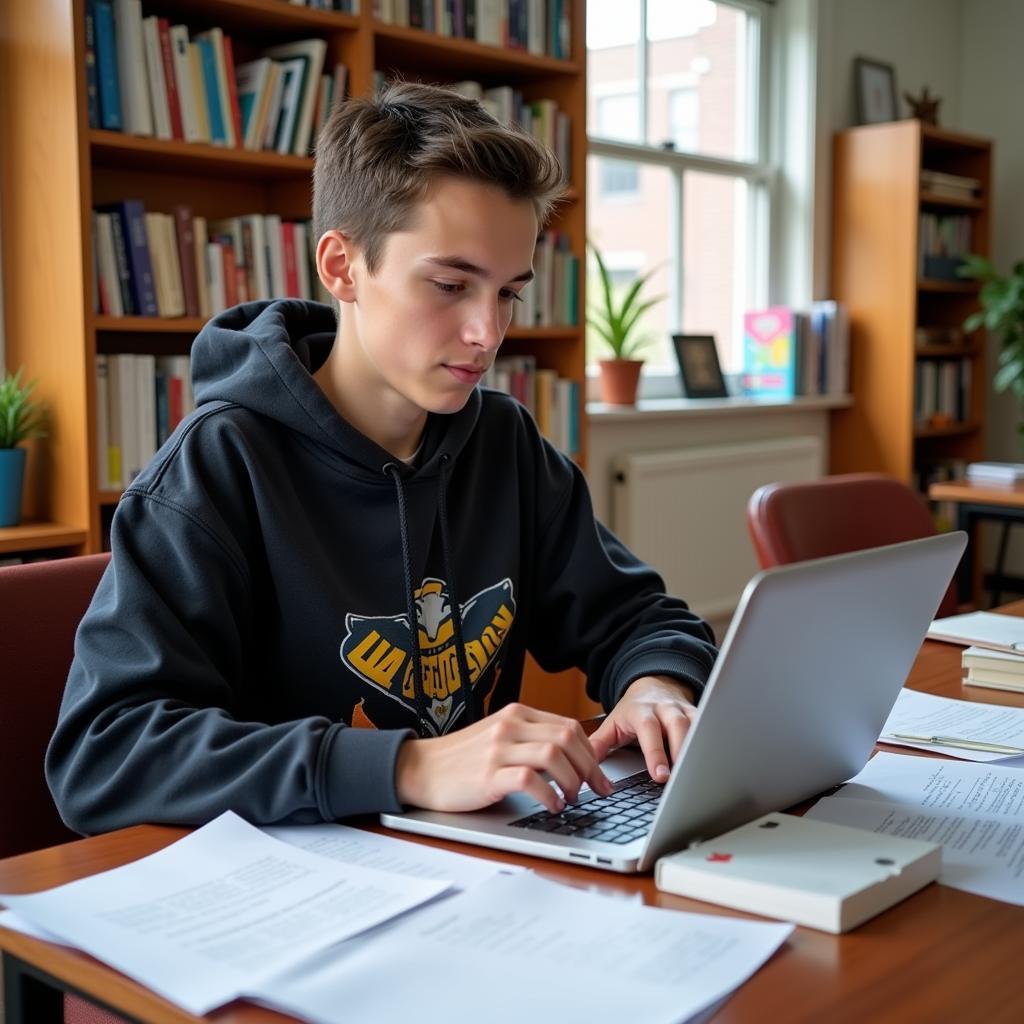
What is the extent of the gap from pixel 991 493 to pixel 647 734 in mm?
2416

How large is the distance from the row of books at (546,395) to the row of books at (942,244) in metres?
1.89

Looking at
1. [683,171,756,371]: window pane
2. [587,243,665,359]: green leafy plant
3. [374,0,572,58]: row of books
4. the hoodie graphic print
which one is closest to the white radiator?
[587,243,665,359]: green leafy plant

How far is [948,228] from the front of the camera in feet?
15.7

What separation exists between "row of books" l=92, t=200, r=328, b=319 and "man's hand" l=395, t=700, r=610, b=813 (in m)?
1.72

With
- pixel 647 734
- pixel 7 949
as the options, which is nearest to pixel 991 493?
pixel 647 734

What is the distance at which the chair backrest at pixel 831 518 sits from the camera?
1843mm

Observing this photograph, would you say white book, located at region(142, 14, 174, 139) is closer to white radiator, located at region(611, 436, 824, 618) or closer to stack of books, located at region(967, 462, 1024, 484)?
white radiator, located at region(611, 436, 824, 618)

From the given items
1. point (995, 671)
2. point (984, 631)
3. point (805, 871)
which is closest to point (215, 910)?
point (805, 871)

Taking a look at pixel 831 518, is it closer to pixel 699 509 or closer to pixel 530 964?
pixel 530 964

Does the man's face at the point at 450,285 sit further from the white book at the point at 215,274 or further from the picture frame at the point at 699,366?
the picture frame at the point at 699,366

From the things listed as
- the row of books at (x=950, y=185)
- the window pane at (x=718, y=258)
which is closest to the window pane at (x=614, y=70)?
the window pane at (x=718, y=258)

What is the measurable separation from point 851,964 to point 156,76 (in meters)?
2.23

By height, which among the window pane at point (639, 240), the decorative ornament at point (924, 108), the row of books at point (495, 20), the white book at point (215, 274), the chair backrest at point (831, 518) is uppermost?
the decorative ornament at point (924, 108)

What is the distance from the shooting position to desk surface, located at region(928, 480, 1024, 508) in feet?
10.4
